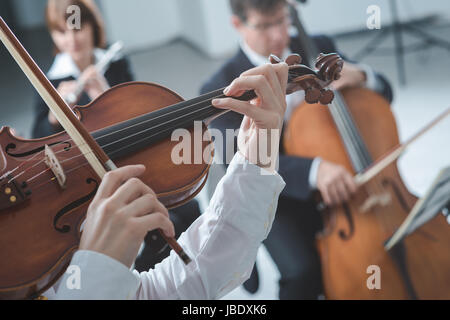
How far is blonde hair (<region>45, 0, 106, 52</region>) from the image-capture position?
125cm

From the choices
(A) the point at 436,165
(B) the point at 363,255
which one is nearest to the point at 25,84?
(A) the point at 436,165

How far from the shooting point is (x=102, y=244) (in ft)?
1.36

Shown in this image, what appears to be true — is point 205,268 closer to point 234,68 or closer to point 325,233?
point 325,233

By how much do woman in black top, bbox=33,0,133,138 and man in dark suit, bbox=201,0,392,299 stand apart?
13.5 inches

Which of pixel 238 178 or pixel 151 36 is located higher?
pixel 238 178

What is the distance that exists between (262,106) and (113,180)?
198mm

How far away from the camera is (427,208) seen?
30.5 inches

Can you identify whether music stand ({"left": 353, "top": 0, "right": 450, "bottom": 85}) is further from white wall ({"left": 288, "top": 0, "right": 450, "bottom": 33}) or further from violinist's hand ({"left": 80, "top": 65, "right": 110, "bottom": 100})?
violinist's hand ({"left": 80, "top": 65, "right": 110, "bottom": 100})

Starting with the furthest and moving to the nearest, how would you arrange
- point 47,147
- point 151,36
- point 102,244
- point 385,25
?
1. point 151,36
2. point 385,25
3. point 47,147
4. point 102,244

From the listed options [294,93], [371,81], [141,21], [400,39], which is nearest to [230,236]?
[294,93]

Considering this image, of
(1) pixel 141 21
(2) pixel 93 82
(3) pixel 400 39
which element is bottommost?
(3) pixel 400 39

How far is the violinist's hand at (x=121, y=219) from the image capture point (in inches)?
16.2

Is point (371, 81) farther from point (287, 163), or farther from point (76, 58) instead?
point (76, 58)

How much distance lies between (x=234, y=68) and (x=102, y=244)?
2.36ft
